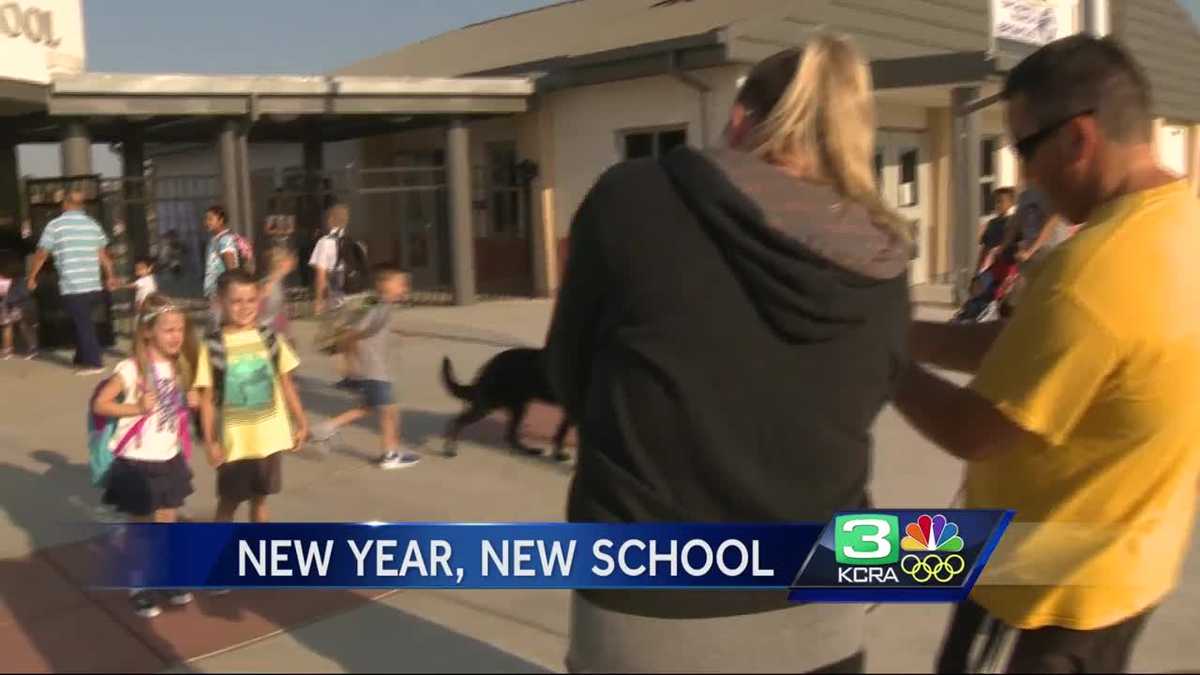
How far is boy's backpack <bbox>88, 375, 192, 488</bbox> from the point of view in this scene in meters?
4.18

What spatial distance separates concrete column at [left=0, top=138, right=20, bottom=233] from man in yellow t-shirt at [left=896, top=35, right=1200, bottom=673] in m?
16.1

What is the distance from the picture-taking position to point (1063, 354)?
1.64m

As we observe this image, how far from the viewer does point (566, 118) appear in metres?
14.5

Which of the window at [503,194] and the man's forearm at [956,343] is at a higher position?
the window at [503,194]

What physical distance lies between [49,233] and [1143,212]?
9505 mm

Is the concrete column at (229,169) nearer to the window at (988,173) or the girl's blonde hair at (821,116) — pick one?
the window at (988,173)

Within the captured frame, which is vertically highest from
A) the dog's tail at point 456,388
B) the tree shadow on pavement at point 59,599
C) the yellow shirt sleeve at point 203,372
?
the yellow shirt sleeve at point 203,372

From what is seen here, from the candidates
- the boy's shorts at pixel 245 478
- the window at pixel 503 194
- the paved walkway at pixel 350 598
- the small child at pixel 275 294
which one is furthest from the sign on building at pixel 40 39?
the boy's shorts at pixel 245 478

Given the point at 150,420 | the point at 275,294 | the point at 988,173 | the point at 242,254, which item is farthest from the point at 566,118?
the point at 150,420

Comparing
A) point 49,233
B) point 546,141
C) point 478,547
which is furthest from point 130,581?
point 546,141

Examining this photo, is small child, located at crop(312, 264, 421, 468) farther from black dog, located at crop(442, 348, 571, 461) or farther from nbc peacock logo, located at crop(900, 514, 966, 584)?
nbc peacock logo, located at crop(900, 514, 966, 584)

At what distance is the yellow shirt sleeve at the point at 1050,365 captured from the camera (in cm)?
163

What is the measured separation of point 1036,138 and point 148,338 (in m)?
3.56

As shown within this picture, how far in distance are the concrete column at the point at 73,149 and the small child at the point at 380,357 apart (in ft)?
20.6
